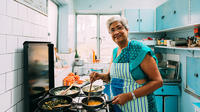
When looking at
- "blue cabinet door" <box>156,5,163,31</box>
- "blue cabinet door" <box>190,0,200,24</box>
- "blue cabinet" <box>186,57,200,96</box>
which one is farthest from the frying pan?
"blue cabinet door" <box>156,5,163,31</box>

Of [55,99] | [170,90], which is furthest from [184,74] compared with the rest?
[55,99]

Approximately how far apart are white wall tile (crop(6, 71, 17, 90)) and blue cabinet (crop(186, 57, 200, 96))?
2.60 metres

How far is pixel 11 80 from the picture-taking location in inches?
35.8

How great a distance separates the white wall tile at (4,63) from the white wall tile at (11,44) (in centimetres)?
5

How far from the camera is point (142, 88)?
114 cm

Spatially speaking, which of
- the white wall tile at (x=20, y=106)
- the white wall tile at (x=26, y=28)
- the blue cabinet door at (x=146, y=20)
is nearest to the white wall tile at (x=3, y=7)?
the white wall tile at (x=26, y=28)

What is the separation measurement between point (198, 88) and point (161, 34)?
1.74 metres

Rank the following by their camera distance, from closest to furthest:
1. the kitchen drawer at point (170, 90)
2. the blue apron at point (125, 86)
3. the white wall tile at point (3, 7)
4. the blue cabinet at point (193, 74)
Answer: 1. the white wall tile at point (3, 7)
2. the blue apron at point (125, 86)
3. the blue cabinet at point (193, 74)
4. the kitchen drawer at point (170, 90)

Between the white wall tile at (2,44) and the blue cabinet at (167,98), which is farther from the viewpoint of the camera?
the blue cabinet at (167,98)

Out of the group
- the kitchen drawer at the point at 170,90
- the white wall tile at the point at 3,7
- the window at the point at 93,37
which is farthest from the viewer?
the window at the point at 93,37

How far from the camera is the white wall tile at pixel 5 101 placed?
830 millimetres

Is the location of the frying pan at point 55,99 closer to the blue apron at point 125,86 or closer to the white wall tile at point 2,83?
the white wall tile at point 2,83

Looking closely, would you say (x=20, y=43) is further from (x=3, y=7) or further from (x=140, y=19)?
(x=140, y=19)

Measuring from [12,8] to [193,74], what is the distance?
2.80 m
